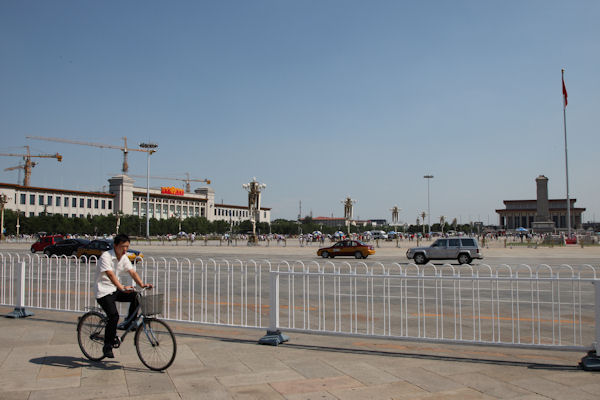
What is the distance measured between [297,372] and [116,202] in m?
135

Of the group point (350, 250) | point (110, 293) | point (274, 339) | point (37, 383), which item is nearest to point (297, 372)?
point (274, 339)

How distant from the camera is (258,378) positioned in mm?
5777

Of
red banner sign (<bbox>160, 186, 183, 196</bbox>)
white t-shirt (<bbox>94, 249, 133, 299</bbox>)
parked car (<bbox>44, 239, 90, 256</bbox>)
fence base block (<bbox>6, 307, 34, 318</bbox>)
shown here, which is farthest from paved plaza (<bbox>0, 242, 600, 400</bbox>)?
red banner sign (<bbox>160, 186, 183, 196</bbox>)

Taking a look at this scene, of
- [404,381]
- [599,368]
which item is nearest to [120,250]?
[404,381]

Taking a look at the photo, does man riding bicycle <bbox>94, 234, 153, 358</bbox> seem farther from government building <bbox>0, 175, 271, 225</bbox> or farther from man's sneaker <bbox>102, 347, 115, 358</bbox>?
government building <bbox>0, 175, 271, 225</bbox>

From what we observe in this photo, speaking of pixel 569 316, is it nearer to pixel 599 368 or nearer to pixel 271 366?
pixel 599 368

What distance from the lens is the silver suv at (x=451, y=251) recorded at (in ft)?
90.7

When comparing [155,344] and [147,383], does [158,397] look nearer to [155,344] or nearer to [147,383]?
[147,383]

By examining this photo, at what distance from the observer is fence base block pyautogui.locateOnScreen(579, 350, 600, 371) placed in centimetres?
600

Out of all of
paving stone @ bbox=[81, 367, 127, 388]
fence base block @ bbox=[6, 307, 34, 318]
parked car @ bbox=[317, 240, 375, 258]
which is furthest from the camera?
parked car @ bbox=[317, 240, 375, 258]

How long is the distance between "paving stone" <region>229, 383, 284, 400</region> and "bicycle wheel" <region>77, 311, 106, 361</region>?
221 centimetres

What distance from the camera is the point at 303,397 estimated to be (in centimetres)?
509

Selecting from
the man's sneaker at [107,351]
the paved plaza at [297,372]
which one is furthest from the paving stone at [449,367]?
the man's sneaker at [107,351]

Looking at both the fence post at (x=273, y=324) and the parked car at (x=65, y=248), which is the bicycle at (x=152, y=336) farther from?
the parked car at (x=65, y=248)
